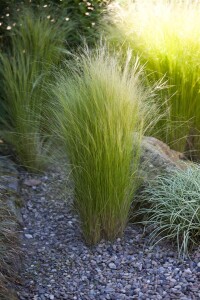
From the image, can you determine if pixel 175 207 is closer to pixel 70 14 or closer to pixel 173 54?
pixel 173 54

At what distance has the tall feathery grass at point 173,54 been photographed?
4.25 metres

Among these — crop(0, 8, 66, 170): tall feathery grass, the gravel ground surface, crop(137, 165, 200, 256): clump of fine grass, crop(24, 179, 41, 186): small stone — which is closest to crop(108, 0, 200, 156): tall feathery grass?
crop(0, 8, 66, 170): tall feathery grass

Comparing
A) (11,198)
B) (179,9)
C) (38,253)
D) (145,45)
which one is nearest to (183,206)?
(38,253)

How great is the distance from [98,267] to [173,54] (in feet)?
6.09

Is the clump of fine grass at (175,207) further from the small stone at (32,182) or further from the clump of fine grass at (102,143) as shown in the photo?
the small stone at (32,182)

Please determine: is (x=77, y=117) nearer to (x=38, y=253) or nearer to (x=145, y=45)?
(x=38, y=253)

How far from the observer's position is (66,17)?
5.35 metres

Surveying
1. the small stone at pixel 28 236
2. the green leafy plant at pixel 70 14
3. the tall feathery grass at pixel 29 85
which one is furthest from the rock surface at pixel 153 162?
the green leafy plant at pixel 70 14

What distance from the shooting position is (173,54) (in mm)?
4250

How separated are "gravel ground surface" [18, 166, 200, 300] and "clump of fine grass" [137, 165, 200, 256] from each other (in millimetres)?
89

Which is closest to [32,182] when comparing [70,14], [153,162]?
[153,162]

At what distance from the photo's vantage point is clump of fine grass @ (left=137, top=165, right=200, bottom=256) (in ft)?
10.3

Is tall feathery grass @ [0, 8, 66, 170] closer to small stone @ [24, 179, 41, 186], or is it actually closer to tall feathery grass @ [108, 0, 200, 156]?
small stone @ [24, 179, 41, 186]

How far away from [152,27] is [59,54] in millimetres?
847
